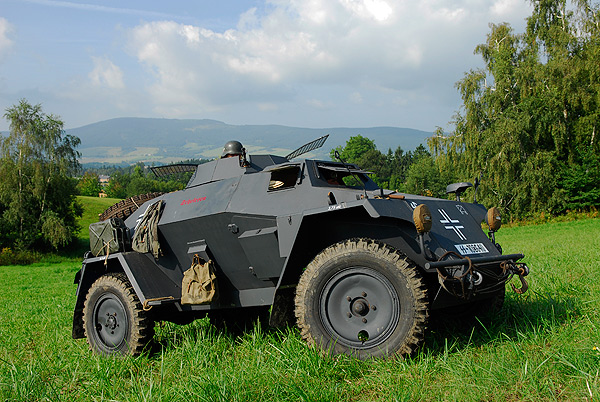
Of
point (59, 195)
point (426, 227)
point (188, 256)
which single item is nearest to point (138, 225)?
point (188, 256)

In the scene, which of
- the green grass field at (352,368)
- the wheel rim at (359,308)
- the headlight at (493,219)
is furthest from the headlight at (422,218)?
the headlight at (493,219)

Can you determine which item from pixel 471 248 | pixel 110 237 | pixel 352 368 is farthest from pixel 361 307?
pixel 110 237

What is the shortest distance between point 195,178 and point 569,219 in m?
31.0

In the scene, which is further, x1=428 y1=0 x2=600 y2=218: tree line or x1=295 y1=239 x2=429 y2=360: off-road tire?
x1=428 y1=0 x2=600 y2=218: tree line

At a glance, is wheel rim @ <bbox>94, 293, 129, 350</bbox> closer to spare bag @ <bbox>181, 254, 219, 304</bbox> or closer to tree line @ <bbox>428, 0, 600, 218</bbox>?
spare bag @ <bbox>181, 254, 219, 304</bbox>

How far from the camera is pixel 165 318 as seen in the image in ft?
21.5

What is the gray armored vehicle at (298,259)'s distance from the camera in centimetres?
446

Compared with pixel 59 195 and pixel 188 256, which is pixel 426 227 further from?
pixel 59 195

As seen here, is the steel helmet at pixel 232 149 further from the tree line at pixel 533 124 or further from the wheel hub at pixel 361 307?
the tree line at pixel 533 124

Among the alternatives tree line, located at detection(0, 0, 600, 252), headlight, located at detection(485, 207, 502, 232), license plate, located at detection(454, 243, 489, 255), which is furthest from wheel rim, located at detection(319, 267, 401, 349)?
tree line, located at detection(0, 0, 600, 252)

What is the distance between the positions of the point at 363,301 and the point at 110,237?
3627 mm

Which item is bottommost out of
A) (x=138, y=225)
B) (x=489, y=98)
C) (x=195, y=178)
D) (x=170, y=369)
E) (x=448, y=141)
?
(x=170, y=369)

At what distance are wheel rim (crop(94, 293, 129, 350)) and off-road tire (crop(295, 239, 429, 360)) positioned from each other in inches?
102

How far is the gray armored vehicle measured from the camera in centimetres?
446
